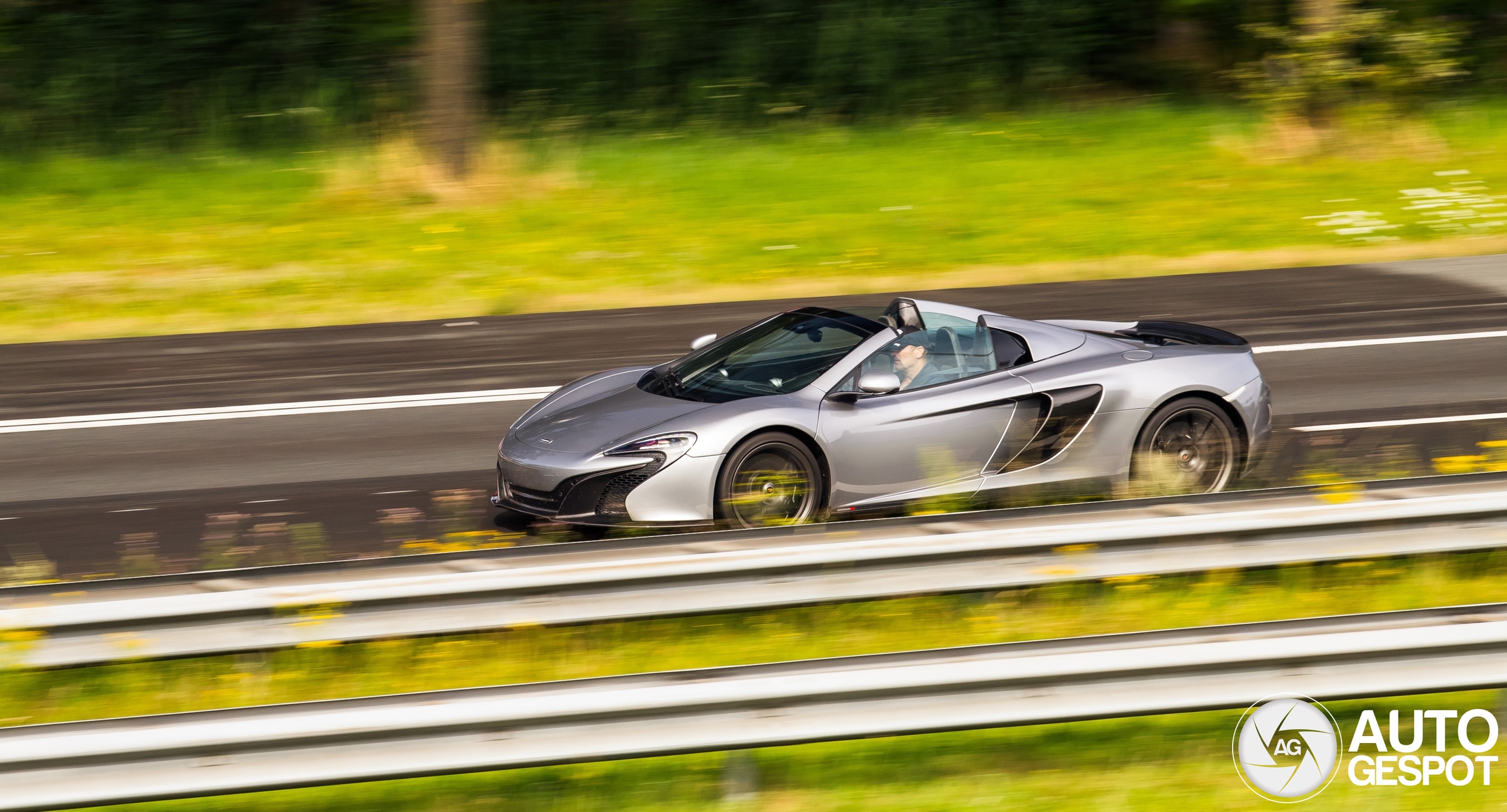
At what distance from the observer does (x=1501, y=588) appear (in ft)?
20.3

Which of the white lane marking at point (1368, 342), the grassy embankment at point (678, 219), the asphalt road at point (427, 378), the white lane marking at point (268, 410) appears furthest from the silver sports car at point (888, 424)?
the grassy embankment at point (678, 219)

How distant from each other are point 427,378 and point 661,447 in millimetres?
5178

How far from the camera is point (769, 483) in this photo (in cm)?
725

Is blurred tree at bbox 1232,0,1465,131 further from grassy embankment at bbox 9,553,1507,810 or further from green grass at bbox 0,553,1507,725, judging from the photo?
green grass at bbox 0,553,1507,725

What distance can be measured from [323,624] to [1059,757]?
8.01 ft

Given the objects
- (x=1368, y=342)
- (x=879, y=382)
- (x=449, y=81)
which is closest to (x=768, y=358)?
(x=879, y=382)

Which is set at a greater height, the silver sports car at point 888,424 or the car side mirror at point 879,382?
the car side mirror at point 879,382

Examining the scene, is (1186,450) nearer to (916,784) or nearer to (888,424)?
(888,424)

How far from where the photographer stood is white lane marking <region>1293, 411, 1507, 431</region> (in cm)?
972

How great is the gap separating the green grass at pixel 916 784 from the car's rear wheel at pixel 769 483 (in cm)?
231

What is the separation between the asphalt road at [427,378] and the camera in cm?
913

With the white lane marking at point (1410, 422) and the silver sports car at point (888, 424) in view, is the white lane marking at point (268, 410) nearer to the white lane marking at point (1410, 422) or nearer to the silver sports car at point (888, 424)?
the silver sports car at point (888, 424)

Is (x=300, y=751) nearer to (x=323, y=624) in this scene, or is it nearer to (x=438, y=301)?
(x=323, y=624)

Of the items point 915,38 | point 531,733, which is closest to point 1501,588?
point 531,733
